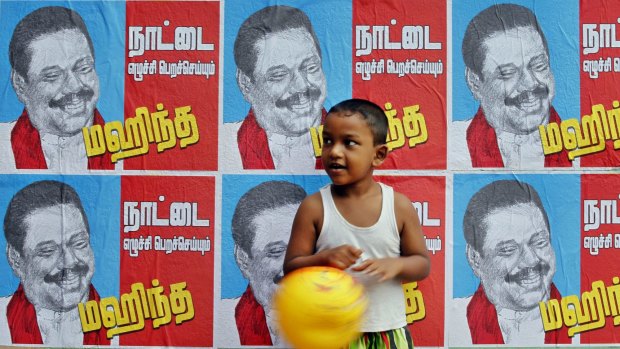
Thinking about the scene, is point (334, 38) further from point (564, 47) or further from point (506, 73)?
point (564, 47)

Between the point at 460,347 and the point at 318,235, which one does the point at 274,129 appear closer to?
the point at 318,235

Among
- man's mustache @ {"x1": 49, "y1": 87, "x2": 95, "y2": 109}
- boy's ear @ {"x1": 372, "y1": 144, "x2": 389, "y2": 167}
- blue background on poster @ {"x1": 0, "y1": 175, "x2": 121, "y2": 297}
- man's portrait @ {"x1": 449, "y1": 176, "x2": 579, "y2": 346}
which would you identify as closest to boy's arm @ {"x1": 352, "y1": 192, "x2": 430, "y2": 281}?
boy's ear @ {"x1": 372, "y1": 144, "x2": 389, "y2": 167}

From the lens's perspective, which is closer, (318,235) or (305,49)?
(318,235)

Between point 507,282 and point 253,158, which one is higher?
point 253,158

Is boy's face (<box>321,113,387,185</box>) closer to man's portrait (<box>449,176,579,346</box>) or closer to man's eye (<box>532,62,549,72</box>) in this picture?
man's portrait (<box>449,176,579,346</box>)

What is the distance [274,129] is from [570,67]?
1.01 m

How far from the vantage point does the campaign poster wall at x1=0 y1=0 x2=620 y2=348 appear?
2381 mm

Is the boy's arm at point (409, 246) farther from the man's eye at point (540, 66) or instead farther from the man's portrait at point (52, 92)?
the man's portrait at point (52, 92)

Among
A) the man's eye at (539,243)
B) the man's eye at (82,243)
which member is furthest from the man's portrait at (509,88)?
the man's eye at (82,243)

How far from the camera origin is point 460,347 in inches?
94.0

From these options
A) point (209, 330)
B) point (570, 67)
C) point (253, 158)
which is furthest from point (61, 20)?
point (570, 67)

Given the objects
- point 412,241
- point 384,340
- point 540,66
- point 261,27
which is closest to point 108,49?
point 261,27

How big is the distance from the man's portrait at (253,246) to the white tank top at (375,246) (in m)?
0.35

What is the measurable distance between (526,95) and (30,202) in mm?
1704
